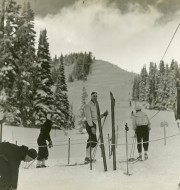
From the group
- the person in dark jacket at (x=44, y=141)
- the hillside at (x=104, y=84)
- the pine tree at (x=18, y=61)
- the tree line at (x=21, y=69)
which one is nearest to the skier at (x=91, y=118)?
the person in dark jacket at (x=44, y=141)

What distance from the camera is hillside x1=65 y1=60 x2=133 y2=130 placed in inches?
4164

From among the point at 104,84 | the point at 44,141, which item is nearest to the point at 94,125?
the point at 44,141

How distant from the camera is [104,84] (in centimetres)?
13288

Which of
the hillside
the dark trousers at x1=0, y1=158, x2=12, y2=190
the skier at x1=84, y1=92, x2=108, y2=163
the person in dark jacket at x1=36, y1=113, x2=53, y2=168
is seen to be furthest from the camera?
the hillside

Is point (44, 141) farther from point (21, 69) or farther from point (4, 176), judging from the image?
point (21, 69)

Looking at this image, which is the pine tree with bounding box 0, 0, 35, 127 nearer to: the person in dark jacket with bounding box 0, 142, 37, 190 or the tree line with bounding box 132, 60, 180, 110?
the person in dark jacket with bounding box 0, 142, 37, 190

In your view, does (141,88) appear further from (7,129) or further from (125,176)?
(125,176)

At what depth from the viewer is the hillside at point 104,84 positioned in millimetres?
105762

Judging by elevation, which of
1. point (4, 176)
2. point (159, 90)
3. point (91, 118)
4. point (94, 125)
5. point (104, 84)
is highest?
point (104, 84)

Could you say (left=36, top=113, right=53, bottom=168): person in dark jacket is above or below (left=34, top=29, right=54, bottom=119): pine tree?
below

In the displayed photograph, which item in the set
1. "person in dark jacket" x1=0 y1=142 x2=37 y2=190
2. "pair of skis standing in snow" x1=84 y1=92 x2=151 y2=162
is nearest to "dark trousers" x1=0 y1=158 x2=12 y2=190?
"person in dark jacket" x1=0 y1=142 x2=37 y2=190

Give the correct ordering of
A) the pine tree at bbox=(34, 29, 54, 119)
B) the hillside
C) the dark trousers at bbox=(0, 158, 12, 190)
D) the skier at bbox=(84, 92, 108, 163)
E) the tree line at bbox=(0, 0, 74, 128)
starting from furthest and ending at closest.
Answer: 1. the hillside
2. the pine tree at bbox=(34, 29, 54, 119)
3. the tree line at bbox=(0, 0, 74, 128)
4. the skier at bbox=(84, 92, 108, 163)
5. the dark trousers at bbox=(0, 158, 12, 190)

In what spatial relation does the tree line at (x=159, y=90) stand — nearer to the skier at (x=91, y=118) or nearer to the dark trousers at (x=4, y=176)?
the skier at (x=91, y=118)

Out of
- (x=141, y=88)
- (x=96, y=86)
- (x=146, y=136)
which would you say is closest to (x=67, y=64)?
(x=96, y=86)
